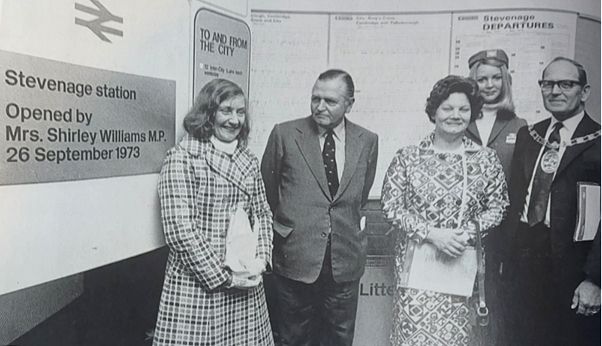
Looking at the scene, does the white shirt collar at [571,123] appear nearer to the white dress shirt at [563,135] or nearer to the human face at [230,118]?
the white dress shirt at [563,135]

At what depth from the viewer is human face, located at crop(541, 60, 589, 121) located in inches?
22.2

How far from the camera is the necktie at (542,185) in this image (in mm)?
561

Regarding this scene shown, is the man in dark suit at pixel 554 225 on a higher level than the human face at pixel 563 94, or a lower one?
lower

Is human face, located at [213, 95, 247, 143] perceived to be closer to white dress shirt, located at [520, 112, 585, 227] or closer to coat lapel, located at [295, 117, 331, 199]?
coat lapel, located at [295, 117, 331, 199]

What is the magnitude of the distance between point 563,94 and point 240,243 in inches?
14.4

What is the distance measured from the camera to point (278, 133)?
0.55m

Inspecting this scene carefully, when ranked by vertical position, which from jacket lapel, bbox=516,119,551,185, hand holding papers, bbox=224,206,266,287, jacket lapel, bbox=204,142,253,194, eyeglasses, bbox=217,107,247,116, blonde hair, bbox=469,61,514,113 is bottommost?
hand holding papers, bbox=224,206,266,287

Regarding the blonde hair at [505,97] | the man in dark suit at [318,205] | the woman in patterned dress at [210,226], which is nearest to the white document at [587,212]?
the blonde hair at [505,97]

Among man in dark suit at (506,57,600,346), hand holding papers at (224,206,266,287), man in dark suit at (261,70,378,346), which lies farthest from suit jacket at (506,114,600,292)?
hand holding papers at (224,206,266,287)

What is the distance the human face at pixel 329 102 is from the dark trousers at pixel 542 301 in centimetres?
22

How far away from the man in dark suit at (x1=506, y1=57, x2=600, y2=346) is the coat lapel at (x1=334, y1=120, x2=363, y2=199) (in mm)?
164

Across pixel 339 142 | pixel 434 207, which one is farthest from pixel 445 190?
pixel 339 142

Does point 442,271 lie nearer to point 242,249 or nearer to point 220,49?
point 242,249

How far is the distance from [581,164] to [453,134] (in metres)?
0.13
